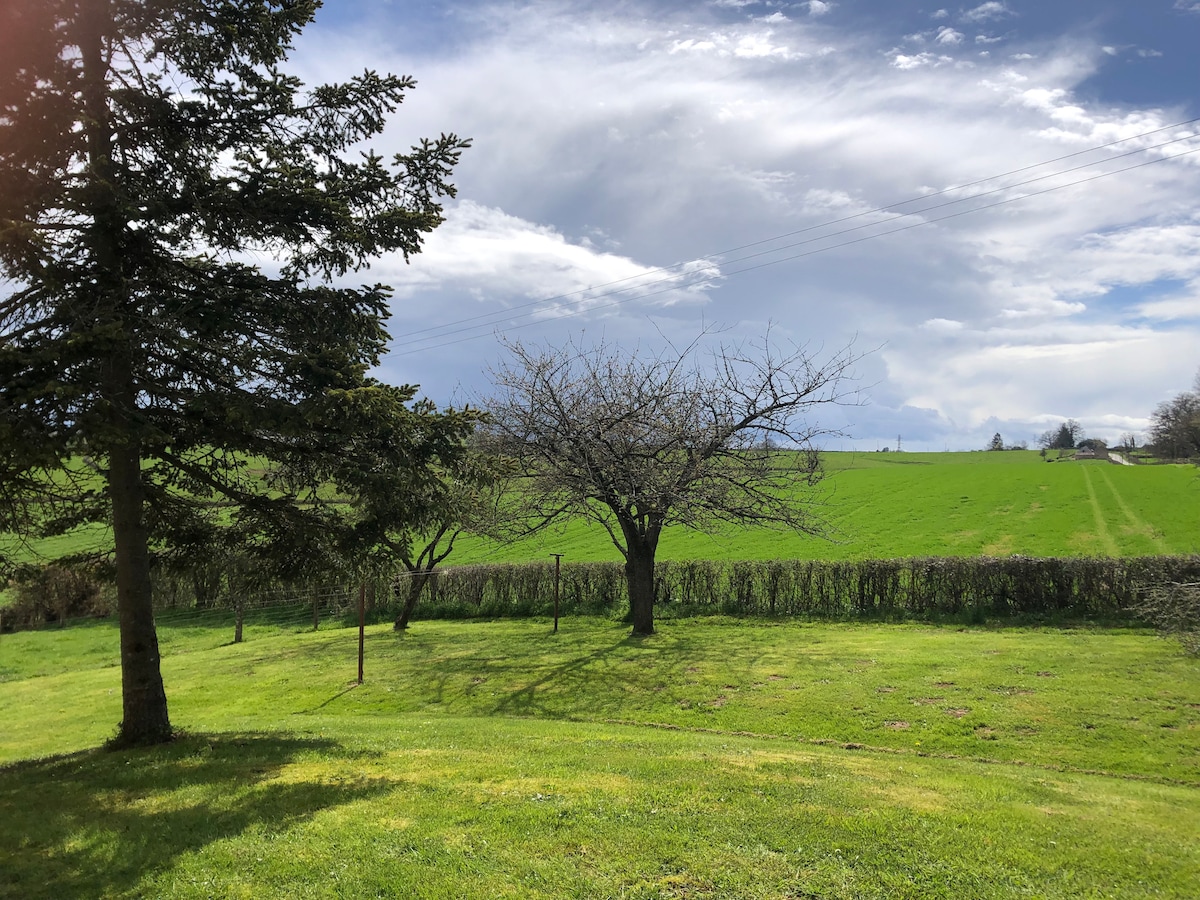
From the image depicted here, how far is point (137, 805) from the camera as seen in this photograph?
5.98 metres

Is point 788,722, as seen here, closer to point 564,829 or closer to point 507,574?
point 564,829

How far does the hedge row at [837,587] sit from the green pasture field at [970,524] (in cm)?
184

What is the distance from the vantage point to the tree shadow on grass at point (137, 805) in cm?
472

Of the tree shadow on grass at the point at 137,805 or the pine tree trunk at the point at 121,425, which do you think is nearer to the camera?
the tree shadow on grass at the point at 137,805

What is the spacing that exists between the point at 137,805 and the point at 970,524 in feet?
Result: 122

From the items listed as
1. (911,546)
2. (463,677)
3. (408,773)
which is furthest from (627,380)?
(911,546)

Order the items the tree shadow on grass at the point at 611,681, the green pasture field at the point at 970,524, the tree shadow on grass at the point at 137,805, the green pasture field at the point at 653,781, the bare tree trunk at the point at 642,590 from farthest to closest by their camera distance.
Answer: the green pasture field at the point at 970,524
the bare tree trunk at the point at 642,590
the tree shadow on grass at the point at 611,681
the tree shadow on grass at the point at 137,805
the green pasture field at the point at 653,781

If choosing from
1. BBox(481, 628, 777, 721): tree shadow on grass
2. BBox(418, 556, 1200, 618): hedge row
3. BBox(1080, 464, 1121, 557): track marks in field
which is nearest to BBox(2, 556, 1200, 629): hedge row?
BBox(418, 556, 1200, 618): hedge row

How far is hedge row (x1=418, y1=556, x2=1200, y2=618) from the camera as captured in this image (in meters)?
16.2

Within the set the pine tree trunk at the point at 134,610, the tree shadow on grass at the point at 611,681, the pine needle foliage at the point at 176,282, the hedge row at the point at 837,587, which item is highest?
the pine needle foliage at the point at 176,282

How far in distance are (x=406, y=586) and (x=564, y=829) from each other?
1845 centimetres

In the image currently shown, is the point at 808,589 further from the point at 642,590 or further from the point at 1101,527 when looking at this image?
the point at 1101,527

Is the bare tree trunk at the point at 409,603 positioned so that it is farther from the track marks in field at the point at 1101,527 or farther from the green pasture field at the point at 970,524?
the track marks in field at the point at 1101,527

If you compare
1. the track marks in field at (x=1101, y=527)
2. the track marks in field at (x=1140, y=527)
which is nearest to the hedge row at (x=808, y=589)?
the track marks in field at (x=1101, y=527)
